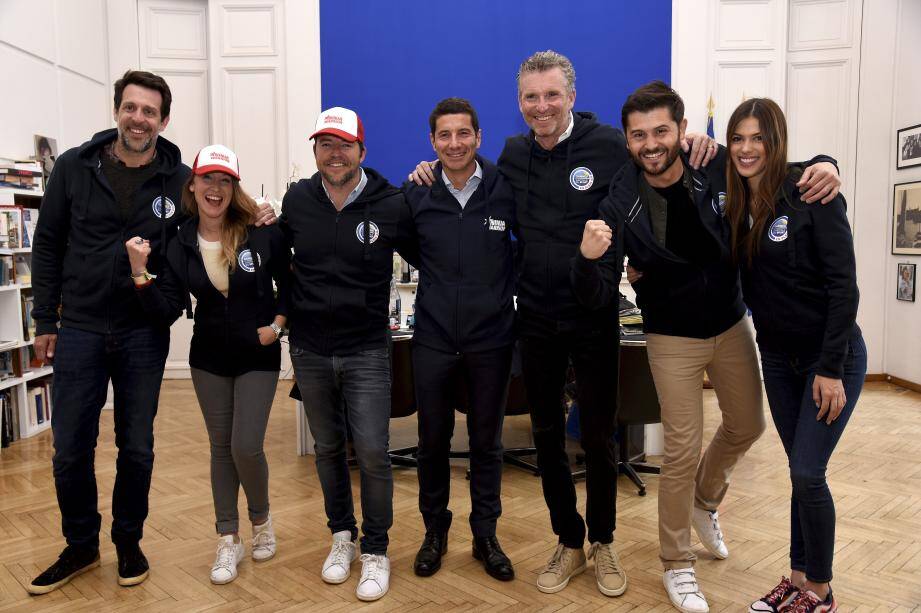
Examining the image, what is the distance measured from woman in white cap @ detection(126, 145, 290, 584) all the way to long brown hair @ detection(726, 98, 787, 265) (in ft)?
5.48

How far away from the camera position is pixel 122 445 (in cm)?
293

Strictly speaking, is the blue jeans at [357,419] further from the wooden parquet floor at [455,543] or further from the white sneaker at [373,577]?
the wooden parquet floor at [455,543]

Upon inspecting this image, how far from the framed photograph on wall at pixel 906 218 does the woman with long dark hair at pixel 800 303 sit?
17.3 feet

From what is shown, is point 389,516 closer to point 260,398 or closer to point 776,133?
point 260,398

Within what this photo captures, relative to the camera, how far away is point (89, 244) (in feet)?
9.29

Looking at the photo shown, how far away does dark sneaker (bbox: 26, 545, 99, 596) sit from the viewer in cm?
291

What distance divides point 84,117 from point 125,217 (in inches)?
186

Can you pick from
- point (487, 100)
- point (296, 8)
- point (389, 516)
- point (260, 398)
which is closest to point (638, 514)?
point (389, 516)

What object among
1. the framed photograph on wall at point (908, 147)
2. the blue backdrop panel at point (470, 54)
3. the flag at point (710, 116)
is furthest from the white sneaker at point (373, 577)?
the framed photograph on wall at point (908, 147)

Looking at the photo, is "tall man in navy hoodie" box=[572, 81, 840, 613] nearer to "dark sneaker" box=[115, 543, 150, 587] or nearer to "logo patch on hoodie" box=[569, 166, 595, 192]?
"logo patch on hoodie" box=[569, 166, 595, 192]

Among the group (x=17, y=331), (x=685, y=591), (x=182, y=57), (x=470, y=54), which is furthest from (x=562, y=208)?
(x=182, y=57)

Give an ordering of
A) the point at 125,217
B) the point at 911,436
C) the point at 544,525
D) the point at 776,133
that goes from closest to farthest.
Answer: the point at 776,133
the point at 125,217
the point at 544,525
the point at 911,436

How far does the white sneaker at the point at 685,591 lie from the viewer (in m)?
2.73

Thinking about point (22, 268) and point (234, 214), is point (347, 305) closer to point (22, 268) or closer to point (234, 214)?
point (234, 214)
